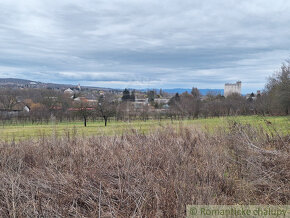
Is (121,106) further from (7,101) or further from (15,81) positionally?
(15,81)

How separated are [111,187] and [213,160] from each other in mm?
2287

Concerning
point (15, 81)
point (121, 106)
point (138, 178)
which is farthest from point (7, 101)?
point (138, 178)

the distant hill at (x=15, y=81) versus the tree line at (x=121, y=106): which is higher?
the distant hill at (x=15, y=81)

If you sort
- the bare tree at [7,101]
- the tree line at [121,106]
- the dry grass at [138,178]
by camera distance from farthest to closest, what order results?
the bare tree at [7,101] < the tree line at [121,106] < the dry grass at [138,178]

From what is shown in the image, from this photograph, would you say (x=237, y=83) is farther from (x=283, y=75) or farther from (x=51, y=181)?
(x=51, y=181)

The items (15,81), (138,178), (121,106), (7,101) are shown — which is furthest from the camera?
(15,81)

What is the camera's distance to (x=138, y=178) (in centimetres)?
433

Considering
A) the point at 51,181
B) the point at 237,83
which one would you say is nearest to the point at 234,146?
the point at 51,181

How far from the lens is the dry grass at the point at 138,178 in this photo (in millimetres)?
3490

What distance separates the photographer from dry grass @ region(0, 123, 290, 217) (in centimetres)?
349

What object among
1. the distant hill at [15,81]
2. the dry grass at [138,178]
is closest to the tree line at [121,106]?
the dry grass at [138,178]

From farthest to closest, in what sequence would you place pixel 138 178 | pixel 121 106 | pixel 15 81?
pixel 15 81 < pixel 121 106 < pixel 138 178

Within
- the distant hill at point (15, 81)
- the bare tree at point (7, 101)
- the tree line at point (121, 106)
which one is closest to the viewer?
the tree line at point (121, 106)

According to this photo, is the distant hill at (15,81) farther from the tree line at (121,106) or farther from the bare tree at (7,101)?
the bare tree at (7,101)
